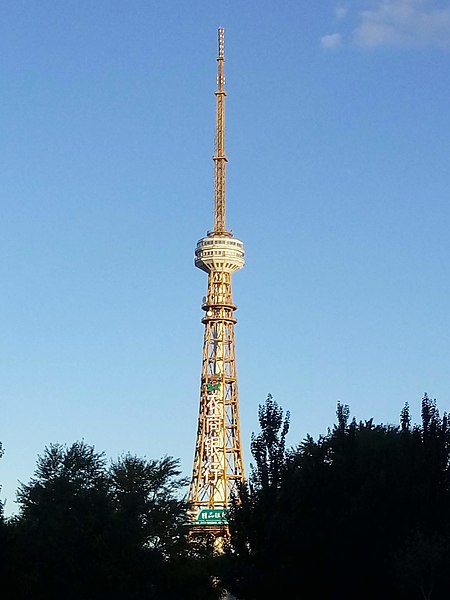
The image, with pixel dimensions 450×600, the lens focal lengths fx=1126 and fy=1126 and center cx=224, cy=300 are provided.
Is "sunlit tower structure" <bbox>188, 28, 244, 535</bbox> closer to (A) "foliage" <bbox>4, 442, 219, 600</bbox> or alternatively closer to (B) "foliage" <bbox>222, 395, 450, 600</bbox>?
(A) "foliage" <bbox>4, 442, 219, 600</bbox>

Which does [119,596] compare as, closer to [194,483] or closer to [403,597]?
[403,597]

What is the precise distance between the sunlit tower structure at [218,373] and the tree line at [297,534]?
5028 cm

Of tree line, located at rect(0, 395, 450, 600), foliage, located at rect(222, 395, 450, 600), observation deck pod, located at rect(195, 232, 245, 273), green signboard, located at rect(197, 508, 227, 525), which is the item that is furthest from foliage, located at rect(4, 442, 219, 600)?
observation deck pod, located at rect(195, 232, 245, 273)

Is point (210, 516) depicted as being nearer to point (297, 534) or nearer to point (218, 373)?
point (218, 373)

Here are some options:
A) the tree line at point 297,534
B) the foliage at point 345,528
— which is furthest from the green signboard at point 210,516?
the foliage at point 345,528

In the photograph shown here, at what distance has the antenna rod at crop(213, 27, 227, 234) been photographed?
4284 inches

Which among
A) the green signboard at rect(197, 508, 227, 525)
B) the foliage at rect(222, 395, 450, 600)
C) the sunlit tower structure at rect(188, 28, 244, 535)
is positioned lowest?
the foliage at rect(222, 395, 450, 600)

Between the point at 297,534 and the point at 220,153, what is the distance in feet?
239

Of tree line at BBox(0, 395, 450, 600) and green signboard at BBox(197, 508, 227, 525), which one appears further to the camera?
green signboard at BBox(197, 508, 227, 525)

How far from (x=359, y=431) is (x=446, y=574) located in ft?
75.9

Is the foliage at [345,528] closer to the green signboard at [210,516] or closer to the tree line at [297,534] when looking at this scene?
the tree line at [297,534]

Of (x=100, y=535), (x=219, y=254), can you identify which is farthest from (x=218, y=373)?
(x=100, y=535)

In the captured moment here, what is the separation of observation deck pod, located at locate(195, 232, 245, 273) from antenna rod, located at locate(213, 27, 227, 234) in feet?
4.81

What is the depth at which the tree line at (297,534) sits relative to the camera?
39562mm
